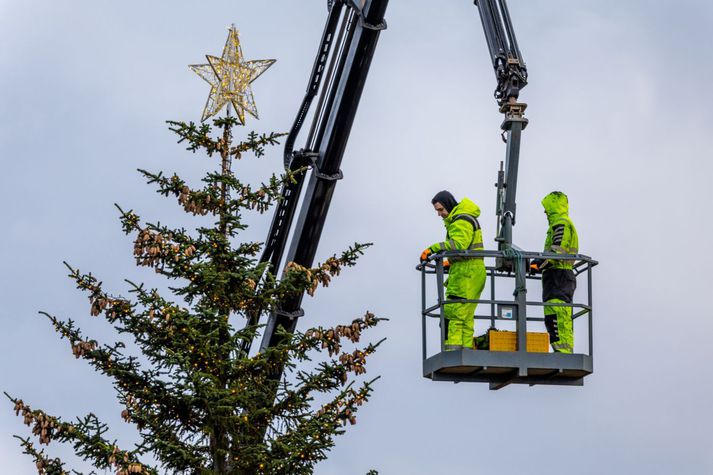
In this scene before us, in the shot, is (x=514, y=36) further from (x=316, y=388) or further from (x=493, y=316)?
(x=316, y=388)

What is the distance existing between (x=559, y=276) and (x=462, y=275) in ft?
3.80

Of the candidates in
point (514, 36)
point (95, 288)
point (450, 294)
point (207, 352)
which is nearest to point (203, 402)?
point (207, 352)

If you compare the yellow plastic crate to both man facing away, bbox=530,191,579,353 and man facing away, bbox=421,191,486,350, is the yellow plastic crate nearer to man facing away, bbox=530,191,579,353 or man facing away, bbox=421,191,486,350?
man facing away, bbox=421,191,486,350

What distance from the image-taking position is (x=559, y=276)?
17.5 metres

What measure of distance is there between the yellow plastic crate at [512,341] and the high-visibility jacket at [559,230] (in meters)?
1.02

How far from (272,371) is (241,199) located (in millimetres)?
1997

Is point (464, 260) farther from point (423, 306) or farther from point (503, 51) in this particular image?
point (503, 51)

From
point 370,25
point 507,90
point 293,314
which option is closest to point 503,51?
point 507,90

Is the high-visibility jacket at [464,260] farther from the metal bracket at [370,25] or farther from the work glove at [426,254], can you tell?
the metal bracket at [370,25]

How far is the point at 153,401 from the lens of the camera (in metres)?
18.0

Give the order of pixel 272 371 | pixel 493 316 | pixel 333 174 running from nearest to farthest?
pixel 493 316 < pixel 272 371 < pixel 333 174

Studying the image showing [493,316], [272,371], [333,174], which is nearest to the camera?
[493,316]

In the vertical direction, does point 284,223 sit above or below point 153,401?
above

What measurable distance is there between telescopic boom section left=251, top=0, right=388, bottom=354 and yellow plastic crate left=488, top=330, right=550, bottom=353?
4.42m
